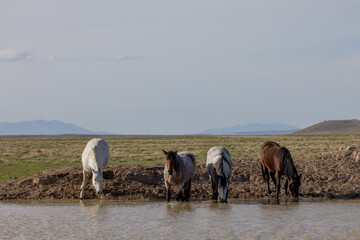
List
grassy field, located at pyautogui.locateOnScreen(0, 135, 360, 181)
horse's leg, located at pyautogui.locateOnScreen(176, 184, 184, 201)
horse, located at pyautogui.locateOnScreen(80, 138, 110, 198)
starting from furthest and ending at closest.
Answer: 1. grassy field, located at pyautogui.locateOnScreen(0, 135, 360, 181)
2. horse, located at pyautogui.locateOnScreen(80, 138, 110, 198)
3. horse's leg, located at pyautogui.locateOnScreen(176, 184, 184, 201)

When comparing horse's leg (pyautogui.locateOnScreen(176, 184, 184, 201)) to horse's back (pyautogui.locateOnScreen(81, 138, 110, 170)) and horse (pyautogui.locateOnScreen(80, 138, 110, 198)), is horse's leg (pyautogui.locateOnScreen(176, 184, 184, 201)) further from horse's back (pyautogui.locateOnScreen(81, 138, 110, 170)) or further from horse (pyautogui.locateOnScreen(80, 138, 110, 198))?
horse's back (pyautogui.locateOnScreen(81, 138, 110, 170))

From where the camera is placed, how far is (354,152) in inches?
880

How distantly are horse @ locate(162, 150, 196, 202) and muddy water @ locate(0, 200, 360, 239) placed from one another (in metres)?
0.54

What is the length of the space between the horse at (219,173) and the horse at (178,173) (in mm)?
755

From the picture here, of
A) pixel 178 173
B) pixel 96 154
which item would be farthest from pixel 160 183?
pixel 178 173

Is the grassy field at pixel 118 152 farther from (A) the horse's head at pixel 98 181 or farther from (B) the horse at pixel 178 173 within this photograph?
(B) the horse at pixel 178 173

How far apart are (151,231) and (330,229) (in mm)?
3896

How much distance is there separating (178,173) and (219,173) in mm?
1316

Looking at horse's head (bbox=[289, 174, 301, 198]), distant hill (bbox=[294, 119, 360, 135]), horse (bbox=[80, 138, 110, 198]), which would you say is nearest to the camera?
horse (bbox=[80, 138, 110, 198])

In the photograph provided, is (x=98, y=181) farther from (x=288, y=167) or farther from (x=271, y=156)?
(x=288, y=167)

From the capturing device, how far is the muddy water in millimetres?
10805

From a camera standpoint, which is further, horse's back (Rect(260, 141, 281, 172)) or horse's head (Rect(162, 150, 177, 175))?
horse's back (Rect(260, 141, 281, 172))

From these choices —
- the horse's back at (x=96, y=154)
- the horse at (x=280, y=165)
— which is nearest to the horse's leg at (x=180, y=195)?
the horse's back at (x=96, y=154)

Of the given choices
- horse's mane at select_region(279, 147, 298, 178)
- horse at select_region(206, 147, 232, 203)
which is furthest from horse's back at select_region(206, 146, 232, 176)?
horse's mane at select_region(279, 147, 298, 178)
